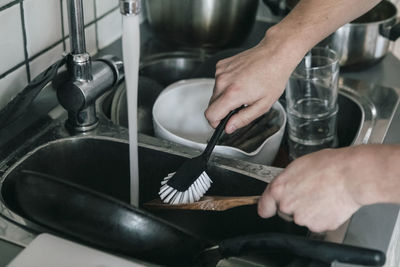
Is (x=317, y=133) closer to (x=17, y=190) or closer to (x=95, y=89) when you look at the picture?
(x=95, y=89)

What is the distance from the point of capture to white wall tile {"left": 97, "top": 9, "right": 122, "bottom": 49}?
1215 mm

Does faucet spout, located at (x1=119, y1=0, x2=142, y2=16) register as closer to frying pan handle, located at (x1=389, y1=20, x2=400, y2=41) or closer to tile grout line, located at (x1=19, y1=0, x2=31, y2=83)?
tile grout line, located at (x1=19, y1=0, x2=31, y2=83)

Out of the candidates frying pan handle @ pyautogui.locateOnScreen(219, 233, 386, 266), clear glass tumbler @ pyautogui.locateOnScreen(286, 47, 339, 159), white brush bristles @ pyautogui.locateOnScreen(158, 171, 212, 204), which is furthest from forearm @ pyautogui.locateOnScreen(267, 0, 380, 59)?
frying pan handle @ pyautogui.locateOnScreen(219, 233, 386, 266)

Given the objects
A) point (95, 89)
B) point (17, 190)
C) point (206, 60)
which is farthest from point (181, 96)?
point (17, 190)

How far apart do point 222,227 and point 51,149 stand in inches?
11.2

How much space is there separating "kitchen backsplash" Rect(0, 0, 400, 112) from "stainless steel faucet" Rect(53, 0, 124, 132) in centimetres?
7

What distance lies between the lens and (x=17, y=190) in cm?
80

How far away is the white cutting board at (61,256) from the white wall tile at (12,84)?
0.31m

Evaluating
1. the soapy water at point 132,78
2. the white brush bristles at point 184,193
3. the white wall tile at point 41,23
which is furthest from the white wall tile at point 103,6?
the white brush bristles at point 184,193

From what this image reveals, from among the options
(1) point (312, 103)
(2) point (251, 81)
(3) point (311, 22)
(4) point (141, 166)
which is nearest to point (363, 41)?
(1) point (312, 103)

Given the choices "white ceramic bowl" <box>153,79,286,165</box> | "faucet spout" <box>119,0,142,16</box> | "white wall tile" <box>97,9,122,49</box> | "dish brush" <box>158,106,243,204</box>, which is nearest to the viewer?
"faucet spout" <box>119,0,142,16</box>

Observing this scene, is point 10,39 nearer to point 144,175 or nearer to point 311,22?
point 144,175

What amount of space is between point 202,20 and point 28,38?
0.37 metres

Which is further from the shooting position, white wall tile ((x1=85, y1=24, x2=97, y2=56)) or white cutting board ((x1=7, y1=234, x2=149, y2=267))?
white wall tile ((x1=85, y1=24, x2=97, y2=56))
